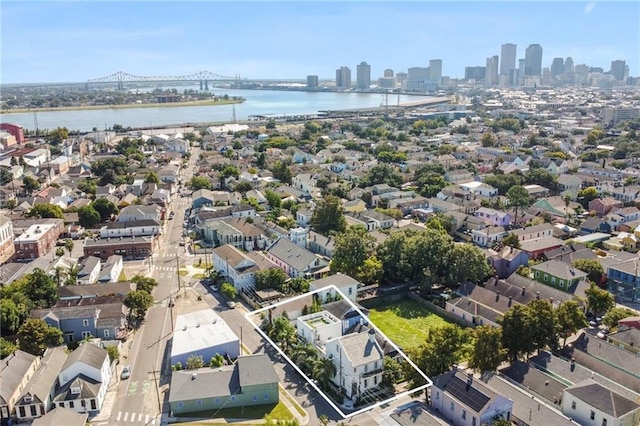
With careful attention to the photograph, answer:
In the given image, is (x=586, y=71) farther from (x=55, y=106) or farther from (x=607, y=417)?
(x=607, y=417)

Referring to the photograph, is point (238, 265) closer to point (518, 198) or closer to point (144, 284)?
point (144, 284)

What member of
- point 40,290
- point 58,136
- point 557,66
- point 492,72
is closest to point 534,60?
point 557,66

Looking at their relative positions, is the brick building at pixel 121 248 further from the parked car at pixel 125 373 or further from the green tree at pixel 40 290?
the parked car at pixel 125 373

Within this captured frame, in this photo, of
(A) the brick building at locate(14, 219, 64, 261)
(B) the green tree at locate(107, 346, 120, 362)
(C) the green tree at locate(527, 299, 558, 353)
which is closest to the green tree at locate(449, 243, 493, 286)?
(C) the green tree at locate(527, 299, 558, 353)

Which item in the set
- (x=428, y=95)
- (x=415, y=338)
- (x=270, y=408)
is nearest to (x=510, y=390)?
(x=415, y=338)

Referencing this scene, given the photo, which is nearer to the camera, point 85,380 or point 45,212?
point 85,380

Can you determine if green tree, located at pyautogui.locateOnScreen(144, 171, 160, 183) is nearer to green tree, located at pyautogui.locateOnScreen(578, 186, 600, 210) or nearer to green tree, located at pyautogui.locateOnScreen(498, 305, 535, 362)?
green tree, located at pyautogui.locateOnScreen(578, 186, 600, 210)

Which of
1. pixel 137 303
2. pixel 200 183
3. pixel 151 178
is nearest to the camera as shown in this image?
pixel 137 303

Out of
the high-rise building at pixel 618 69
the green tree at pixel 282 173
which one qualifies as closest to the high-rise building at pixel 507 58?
the high-rise building at pixel 618 69
